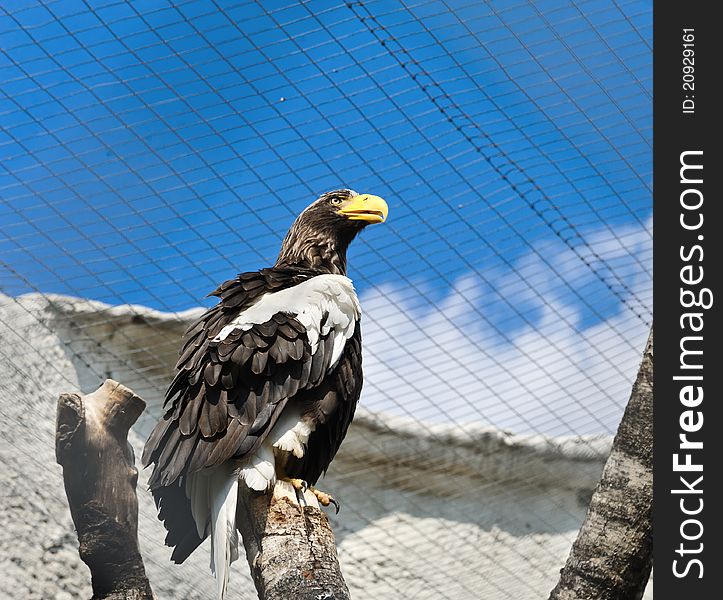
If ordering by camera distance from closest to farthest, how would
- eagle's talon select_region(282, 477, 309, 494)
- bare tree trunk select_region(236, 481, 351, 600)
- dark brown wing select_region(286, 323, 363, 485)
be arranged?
bare tree trunk select_region(236, 481, 351, 600) → eagle's talon select_region(282, 477, 309, 494) → dark brown wing select_region(286, 323, 363, 485)

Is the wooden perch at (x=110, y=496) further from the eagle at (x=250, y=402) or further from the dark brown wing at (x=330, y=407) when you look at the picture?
the dark brown wing at (x=330, y=407)

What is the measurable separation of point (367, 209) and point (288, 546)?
1641 millimetres

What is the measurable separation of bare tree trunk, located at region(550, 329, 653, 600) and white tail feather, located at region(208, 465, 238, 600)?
73 cm

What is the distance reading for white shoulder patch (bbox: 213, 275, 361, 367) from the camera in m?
2.38

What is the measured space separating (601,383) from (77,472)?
3509mm

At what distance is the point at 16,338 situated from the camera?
462 cm

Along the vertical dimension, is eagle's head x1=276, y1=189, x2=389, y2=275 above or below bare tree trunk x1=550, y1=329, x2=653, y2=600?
above

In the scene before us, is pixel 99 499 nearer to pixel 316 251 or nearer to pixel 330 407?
pixel 330 407

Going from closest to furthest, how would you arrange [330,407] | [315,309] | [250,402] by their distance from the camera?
[250,402] < [330,407] < [315,309]

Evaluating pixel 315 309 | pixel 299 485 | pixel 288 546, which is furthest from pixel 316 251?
pixel 288 546

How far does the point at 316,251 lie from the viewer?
3.23m

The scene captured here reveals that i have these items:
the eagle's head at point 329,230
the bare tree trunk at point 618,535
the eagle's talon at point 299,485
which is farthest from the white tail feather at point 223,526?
the eagle's head at point 329,230

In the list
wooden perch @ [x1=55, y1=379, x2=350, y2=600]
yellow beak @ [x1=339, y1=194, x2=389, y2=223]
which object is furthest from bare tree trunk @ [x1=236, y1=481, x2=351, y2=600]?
yellow beak @ [x1=339, y1=194, x2=389, y2=223]

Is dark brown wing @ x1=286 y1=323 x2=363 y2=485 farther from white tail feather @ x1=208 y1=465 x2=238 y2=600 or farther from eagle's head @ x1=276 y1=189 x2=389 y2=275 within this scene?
eagle's head @ x1=276 y1=189 x2=389 y2=275
